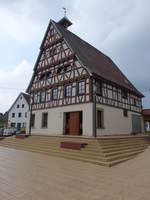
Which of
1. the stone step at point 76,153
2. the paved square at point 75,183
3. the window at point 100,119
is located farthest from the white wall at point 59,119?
the paved square at point 75,183

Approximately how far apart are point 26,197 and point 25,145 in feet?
26.7

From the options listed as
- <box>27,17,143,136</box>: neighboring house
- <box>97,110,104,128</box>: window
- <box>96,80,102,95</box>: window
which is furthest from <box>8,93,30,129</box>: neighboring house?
<box>97,110,104,128</box>: window

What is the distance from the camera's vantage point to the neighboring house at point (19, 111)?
33094mm

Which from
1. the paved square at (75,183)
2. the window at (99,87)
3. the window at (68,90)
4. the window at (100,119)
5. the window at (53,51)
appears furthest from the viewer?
the window at (53,51)

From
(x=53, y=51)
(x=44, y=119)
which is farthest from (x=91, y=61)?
(x=44, y=119)

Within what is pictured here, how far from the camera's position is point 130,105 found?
1616 centimetres

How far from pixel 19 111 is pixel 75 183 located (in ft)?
106

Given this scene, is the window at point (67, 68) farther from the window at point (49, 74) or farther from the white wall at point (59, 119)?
the white wall at point (59, 119)

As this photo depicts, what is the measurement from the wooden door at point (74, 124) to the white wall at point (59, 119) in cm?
47

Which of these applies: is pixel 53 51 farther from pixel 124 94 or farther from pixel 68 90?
pixel 124 94

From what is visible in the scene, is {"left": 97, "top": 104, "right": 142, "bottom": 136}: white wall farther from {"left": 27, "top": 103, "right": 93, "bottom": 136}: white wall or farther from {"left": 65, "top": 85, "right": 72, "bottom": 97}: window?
{"left": 65, "top": 85, "right": 72, "bottom": 97}: window

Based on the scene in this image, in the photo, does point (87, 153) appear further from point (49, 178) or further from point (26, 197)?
point (26, 197)

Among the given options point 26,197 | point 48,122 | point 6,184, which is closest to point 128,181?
point 26,197

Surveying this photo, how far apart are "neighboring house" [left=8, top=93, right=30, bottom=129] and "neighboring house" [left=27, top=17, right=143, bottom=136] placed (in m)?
16.4
